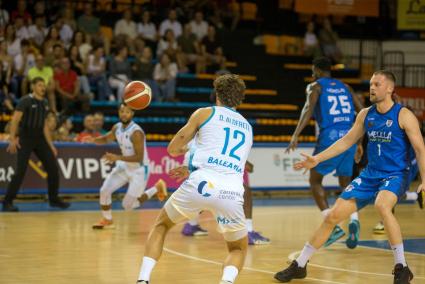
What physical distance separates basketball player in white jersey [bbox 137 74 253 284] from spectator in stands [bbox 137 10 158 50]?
15.4 m

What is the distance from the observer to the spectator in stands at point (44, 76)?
1880 centimetres

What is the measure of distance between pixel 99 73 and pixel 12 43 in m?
2.01

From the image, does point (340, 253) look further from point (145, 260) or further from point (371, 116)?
point (145, 260)

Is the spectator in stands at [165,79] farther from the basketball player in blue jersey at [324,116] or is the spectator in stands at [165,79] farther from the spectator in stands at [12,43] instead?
the basketball player in blue jersey at [324,116]

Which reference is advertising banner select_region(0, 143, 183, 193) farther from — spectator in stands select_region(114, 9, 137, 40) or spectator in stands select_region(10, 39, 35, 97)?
spectator in stands select_region(114, 9, 137, 40)

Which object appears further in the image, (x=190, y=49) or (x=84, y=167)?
(x=190, y=49)

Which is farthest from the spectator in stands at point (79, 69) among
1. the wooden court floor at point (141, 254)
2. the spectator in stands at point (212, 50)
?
the wooden court floor at point (141, 254)

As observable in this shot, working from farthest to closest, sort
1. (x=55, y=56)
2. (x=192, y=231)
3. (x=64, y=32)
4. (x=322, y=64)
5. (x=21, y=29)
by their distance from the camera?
(x=64, y=32) → (x=21, y=29) → (x=55, y=56) → (x=192, y=231) → (x=322, y=64)


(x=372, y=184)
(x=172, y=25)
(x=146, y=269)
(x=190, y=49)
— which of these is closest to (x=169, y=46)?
(x=190, y=49)

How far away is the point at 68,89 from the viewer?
19.7m

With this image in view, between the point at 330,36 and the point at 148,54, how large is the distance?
689 cm

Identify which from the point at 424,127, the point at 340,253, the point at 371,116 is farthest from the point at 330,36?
→ the point at 371,116

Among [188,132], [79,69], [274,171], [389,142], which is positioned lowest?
[274,171]

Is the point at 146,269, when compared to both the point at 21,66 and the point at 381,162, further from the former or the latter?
the point at 21,66
